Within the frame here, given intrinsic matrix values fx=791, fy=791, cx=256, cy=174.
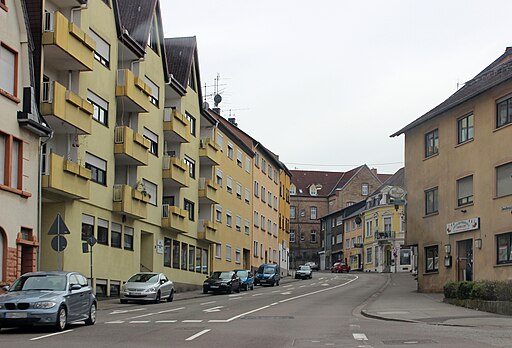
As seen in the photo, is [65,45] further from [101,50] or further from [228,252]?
[228,252]

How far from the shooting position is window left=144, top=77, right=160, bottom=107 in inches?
1709

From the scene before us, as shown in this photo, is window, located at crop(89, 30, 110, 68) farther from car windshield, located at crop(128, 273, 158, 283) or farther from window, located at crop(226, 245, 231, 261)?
window, located at crop(226, 245, 231, 261)

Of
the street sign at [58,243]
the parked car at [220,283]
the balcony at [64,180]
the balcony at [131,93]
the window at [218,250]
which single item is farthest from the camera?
the window at [218,250]

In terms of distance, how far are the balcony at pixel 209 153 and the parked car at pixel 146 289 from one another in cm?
1820

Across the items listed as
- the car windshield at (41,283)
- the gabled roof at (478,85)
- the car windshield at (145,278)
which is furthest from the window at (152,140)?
the car windshield at (41,283)

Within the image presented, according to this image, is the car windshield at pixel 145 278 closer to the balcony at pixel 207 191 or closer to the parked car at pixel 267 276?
the balcony at pixel 207 191

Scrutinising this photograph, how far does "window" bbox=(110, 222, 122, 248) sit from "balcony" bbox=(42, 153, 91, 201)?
5.06 metres

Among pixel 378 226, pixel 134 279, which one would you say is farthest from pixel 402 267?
pixel 134 279

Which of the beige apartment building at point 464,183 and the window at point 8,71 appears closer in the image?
the window at point 8,71

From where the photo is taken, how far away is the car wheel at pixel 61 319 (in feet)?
60.3

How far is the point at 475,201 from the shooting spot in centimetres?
3781

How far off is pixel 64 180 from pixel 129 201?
25.0 ft

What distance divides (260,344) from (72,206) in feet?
63.8

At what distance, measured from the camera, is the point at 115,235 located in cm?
3869
